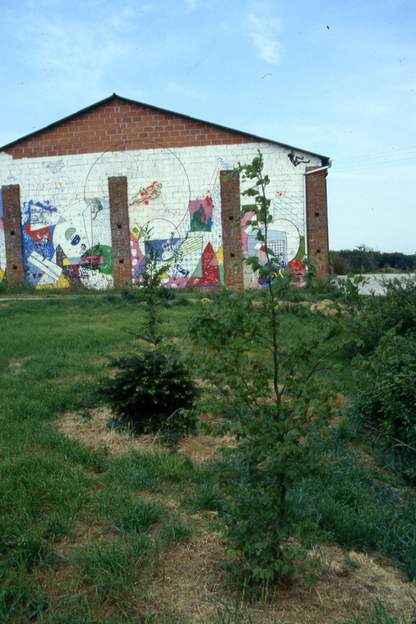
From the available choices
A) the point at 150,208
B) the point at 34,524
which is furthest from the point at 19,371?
the point at 150,208

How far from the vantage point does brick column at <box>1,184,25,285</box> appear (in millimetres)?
22453

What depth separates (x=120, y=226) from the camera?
72.2 ft

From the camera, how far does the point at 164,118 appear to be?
848 inches

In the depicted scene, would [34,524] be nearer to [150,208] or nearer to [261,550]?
[261,550]

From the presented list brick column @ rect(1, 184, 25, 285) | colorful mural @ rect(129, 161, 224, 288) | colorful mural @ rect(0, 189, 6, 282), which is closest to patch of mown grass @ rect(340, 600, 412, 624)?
colorful mural @ rect(129, 161, 224, 288)

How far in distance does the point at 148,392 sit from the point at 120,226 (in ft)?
57.2

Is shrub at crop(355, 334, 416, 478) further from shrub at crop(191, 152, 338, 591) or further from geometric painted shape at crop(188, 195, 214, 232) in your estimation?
geometric painted shape at crop(188, 195, 214, 232)

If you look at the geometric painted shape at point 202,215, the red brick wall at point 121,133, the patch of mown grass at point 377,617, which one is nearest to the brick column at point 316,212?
the red brick wall at point 121,133

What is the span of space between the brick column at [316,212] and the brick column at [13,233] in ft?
33.6

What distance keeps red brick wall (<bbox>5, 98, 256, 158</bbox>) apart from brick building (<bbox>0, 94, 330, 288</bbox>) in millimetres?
35

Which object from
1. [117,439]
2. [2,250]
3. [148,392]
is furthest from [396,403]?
[2,250]

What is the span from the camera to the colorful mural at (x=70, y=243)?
22172mm

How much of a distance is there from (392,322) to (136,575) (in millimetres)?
5588

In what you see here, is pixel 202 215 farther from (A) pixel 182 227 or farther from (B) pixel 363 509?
(B) pixel 363 509
